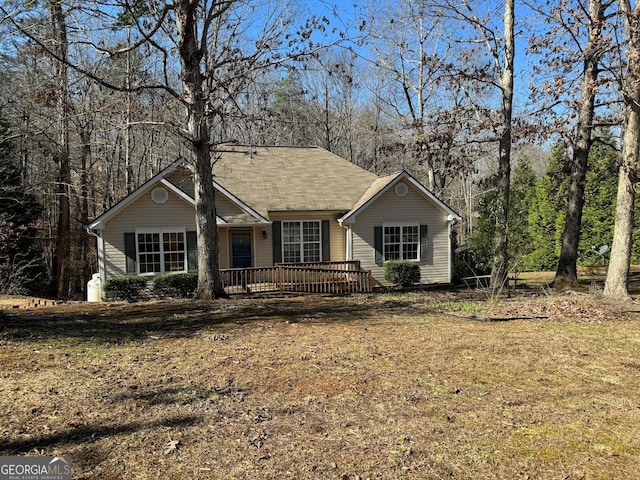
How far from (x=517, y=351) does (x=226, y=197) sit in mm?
12436

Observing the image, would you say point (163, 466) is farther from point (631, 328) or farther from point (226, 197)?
point (226, 197)

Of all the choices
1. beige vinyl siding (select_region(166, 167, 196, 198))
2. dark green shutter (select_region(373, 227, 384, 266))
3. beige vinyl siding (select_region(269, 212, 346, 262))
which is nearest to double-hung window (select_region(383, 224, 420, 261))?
dark green shutter (select_region(373, 227, 384, 266))

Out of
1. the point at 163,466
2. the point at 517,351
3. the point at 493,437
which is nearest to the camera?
the point at 163,466

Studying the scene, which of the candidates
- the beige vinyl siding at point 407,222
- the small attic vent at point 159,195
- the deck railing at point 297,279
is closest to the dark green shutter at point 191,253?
the deck railing at point 297,279

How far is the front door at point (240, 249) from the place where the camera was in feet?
56.4

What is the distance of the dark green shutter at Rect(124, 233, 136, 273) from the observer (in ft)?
50.4

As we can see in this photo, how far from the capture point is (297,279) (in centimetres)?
1588

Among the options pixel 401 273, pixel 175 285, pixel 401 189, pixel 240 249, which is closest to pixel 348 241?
pixel 401 273

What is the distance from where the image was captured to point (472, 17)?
1319 centimetres

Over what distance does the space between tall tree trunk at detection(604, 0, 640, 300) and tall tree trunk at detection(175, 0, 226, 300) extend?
376 inches

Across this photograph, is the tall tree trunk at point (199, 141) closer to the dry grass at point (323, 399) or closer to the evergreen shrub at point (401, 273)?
the dry grass at point (323, 399)

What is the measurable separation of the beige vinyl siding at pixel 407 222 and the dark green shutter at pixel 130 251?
8.07 meters

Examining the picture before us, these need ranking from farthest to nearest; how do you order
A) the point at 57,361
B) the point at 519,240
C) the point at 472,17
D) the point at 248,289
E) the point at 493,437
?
the point at 248,289
the point at 472,17
the point at 519,240
the point at 57,361
the point at 493,437

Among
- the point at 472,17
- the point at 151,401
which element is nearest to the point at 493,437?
the point at 151,401
